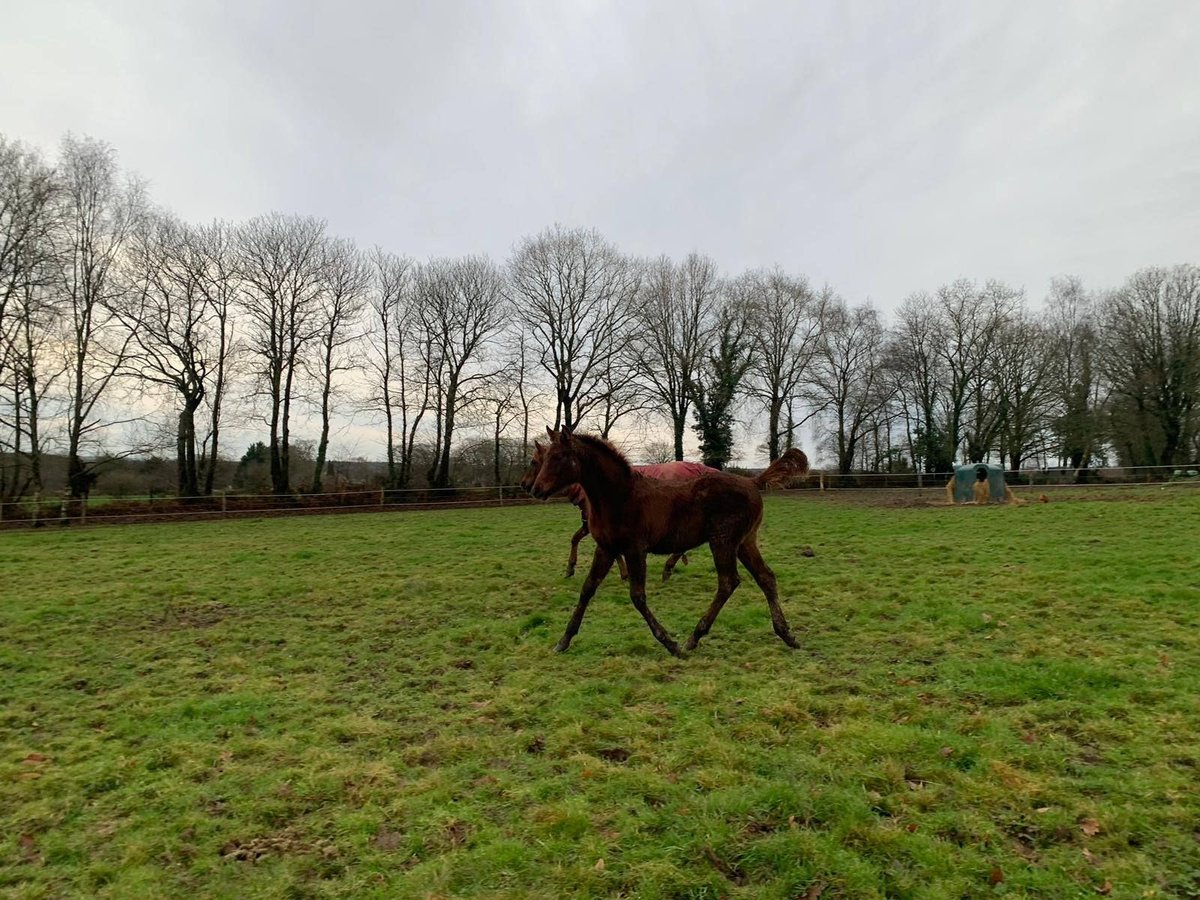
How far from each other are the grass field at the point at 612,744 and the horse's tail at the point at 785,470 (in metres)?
1.71

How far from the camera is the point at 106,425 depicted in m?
24.9

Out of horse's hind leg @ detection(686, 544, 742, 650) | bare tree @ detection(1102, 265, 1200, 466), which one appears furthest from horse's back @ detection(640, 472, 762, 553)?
bare tree @ detection(1102, 265, 1200, 466)

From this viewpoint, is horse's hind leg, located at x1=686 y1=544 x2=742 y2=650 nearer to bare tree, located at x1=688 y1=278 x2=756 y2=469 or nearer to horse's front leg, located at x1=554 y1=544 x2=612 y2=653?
horse's front leg, located at x1=554 y1=544 x2=612 y2=653

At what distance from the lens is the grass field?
2.66 meters

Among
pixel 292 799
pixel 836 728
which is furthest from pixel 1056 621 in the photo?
pixel 292 799

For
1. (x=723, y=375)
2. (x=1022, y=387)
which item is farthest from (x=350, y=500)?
Answer: (x=1022, y=387)

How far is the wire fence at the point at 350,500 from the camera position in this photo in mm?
21547

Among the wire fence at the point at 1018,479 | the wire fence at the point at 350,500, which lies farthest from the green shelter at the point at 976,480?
the wire fence at the point at 1018,479

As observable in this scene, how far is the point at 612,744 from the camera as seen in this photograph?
12.7 ft

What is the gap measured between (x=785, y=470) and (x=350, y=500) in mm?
25724

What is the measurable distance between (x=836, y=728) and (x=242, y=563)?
12.0m

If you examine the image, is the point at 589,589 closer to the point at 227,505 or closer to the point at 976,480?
the point at 976,480

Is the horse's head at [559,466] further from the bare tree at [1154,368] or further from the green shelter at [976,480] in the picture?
the bare tree at [1154,368]

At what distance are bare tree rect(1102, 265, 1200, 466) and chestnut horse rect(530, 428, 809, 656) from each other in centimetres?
4310
